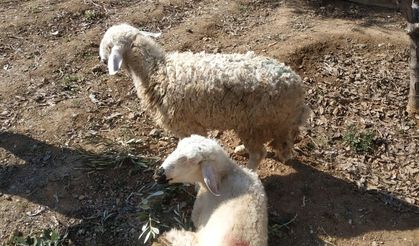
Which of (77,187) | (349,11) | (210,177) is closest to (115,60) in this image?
(77,187)

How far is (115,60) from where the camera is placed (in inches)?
187

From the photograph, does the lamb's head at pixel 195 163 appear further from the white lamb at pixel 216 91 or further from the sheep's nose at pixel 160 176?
the white lamb at pixel 216 91

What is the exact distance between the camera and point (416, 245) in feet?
14.7

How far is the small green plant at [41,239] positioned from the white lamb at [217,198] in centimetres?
102

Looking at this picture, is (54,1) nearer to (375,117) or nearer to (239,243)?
(375,117)

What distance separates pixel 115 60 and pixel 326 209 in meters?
2.66

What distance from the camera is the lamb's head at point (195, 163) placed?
411 cm

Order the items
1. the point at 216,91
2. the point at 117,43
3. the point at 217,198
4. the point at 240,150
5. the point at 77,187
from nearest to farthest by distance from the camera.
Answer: the point at 217,198
the point at 216,91
the point at 117,43
the point at 77,187
the point at 240,150

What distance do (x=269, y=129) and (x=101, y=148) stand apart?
2.01 meters

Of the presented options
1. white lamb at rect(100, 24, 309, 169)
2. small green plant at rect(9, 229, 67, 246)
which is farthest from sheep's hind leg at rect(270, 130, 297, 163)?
small green plant at rect(9, 229, 67, 246)

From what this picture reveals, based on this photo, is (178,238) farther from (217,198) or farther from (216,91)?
(216,91)

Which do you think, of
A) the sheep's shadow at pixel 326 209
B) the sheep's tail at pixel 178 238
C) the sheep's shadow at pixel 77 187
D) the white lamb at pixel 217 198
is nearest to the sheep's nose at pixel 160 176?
the white lamb at pixel 217 198

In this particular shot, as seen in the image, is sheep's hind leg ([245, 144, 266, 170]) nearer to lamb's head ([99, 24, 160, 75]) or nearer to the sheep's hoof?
the sheep's hoof

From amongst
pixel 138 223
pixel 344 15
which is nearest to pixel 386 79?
pixel 344 15
